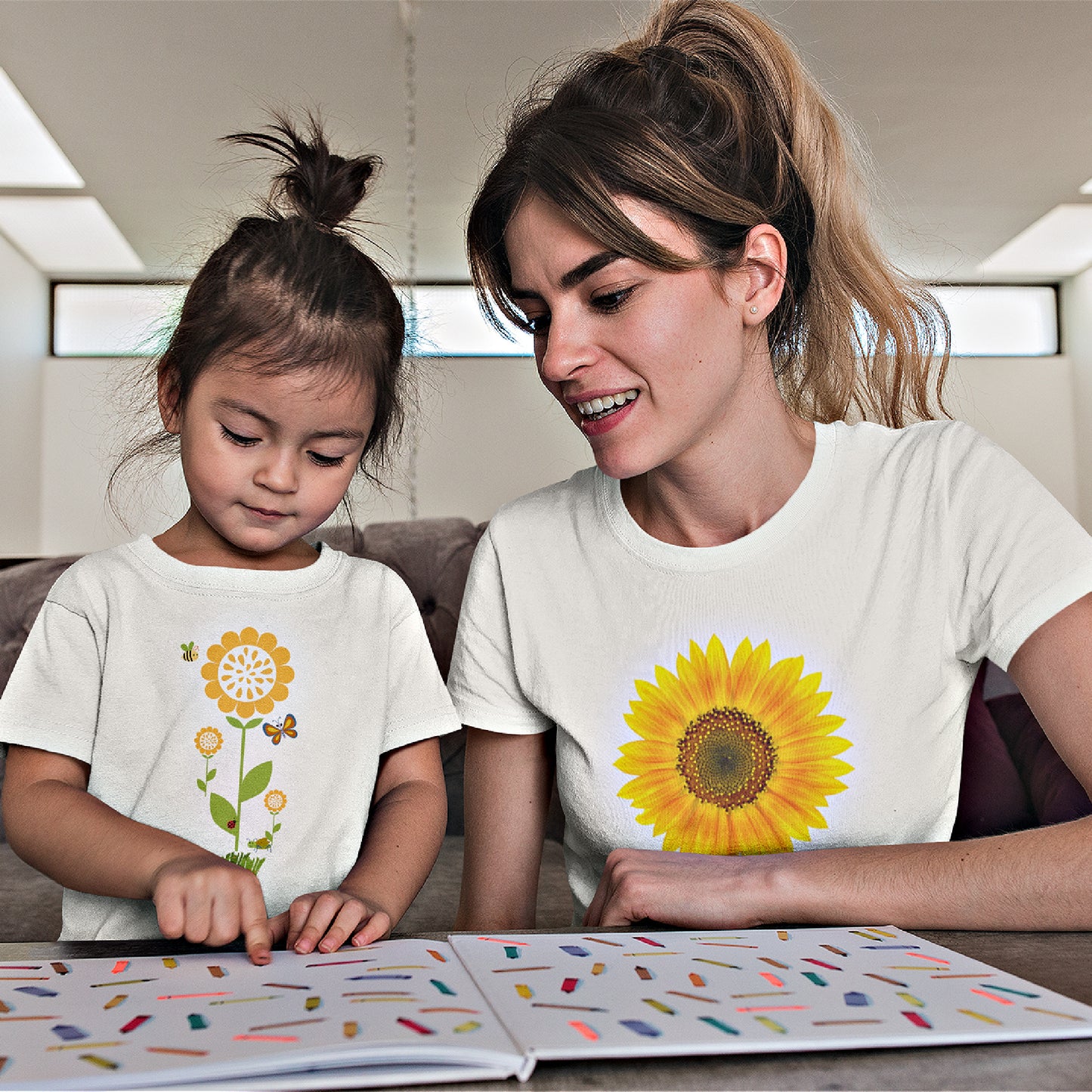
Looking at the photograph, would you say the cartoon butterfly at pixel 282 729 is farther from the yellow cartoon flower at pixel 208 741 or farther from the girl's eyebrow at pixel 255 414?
the girl's eyebrow at pixel 255 414

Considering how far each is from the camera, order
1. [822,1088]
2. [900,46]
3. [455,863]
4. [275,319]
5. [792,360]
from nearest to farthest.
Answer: [822,1088] < [275,319] < [792,360] < [455,863] < [900,46]

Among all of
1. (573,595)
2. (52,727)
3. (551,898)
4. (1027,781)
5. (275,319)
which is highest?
(275,319)

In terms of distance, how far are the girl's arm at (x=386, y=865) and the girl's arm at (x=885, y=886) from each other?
0.16 meters

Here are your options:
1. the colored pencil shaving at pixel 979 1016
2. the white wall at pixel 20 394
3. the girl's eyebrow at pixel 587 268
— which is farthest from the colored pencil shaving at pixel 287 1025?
the white wall at pixel 20 394

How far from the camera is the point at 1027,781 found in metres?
1.37

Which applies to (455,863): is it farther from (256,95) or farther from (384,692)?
(256,95)

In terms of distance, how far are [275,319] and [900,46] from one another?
4.25 m

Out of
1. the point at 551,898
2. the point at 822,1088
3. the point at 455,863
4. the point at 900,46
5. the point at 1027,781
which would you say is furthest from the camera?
the point at 900,46

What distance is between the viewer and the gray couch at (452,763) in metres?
→ 1.35

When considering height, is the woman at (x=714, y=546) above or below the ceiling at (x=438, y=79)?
below

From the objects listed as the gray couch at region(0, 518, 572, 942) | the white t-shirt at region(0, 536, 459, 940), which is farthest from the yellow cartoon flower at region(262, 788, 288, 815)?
the gray couch at region(0, 518, 572, 942)

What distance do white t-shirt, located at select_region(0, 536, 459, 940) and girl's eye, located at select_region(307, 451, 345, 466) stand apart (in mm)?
120

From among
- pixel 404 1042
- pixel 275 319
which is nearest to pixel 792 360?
pixel 275 319

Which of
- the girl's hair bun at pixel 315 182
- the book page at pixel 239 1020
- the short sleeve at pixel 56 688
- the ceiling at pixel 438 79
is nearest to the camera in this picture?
the book page at pixel 239 1020
